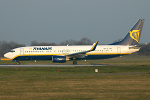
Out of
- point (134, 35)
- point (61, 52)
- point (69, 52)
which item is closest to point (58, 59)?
point (61, 52)

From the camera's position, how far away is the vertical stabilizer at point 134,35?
64250 millimetres

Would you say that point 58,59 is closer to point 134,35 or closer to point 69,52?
point 69,52

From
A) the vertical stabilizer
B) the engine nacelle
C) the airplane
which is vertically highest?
the vertical stabilizer

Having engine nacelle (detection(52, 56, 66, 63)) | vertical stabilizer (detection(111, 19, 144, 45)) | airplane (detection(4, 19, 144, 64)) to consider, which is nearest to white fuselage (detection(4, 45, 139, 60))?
airplane (detection(4, 19, 144, 64))

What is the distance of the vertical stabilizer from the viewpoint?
2530 inches

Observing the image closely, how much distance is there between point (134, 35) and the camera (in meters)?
64.4

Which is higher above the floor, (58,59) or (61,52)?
(61,52)

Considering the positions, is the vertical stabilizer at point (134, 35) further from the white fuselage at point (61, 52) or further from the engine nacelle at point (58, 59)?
the engine nacelle at point (58, 59)

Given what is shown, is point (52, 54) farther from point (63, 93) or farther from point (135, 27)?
point (63, 93)

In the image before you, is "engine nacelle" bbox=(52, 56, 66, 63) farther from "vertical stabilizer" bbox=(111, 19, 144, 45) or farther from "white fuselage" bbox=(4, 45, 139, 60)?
"vertical stabilizer" bbox=(111, 19, 144, 45)

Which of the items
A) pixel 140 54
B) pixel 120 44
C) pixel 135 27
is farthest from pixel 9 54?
pixel 140 54

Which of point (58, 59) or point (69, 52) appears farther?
point (69, 52)

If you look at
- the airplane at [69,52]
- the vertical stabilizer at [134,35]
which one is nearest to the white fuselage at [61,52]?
the airplane at [69,52]

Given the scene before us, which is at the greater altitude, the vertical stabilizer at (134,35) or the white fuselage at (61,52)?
the vertical stabilizer at (134,35)
